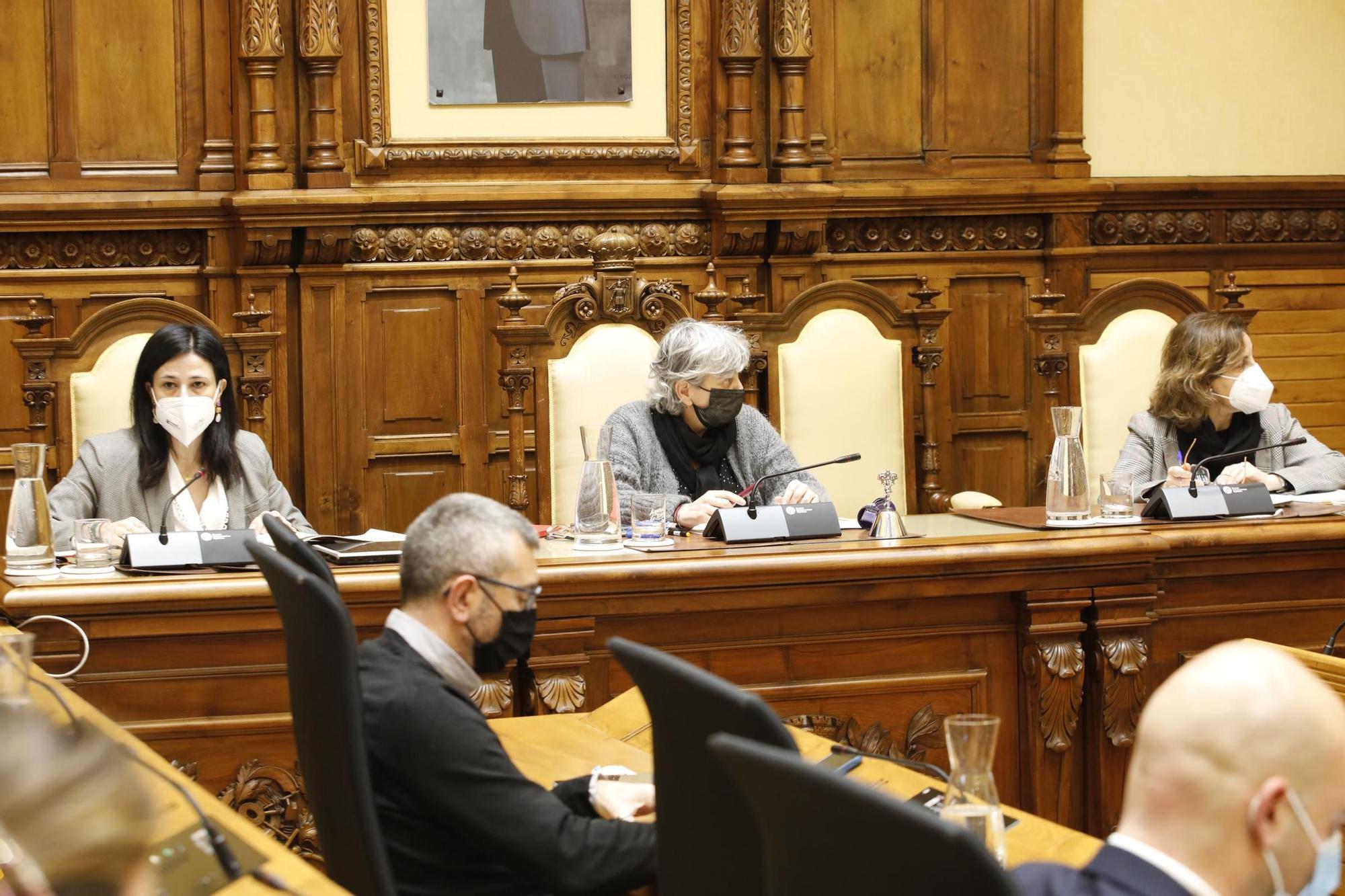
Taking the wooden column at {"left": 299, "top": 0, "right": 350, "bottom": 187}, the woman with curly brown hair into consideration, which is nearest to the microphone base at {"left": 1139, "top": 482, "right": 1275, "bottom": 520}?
the woman with curly brown hair

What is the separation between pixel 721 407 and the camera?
386 centimetres

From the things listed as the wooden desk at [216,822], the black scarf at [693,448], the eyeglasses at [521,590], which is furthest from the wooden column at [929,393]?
the wooden desk at [216,822]

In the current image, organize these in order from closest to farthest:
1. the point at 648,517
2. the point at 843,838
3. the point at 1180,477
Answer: the point at 843,838 < the point at 648,517 < the point at 1180,477

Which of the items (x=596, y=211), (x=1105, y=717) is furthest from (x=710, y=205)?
(x=1105, y=717)

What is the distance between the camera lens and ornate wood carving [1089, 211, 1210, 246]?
5719mm

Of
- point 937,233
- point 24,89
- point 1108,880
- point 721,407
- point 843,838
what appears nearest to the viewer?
point 843,838

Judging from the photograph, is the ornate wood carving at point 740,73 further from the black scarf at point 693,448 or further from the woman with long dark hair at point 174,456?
the woman with long dark hair at point 174,456

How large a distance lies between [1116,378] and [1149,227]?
1.47 meters

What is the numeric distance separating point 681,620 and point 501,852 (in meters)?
1.14

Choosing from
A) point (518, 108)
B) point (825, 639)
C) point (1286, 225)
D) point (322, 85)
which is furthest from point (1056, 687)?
point (1286, 225)

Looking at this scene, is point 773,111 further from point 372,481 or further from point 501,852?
point 501,852

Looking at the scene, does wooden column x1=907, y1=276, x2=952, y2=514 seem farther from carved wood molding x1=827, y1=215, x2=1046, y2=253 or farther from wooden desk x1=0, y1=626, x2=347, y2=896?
wooden desk x1=0, y1=626, x2=347, y2=896

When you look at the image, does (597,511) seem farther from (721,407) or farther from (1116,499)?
(1116,499)

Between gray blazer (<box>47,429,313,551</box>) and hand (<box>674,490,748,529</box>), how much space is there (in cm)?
87
